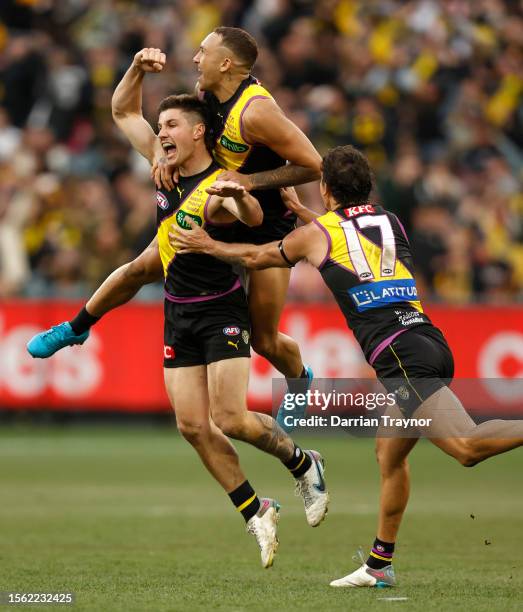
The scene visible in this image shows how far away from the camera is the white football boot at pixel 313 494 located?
835 centimetres

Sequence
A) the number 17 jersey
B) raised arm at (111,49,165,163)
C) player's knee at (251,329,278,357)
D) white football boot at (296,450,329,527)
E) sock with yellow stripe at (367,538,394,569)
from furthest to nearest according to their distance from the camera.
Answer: player's knee at (251,329,278,357)
raised arm at (111,49,165,163)
white football boot at (296,450,329,527)
sock with yellow stripe at (367,538,394,569)
the number 17 jersey

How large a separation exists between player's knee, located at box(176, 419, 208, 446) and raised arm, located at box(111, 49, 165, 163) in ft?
5.76

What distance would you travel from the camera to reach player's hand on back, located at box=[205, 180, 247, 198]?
7434 mm

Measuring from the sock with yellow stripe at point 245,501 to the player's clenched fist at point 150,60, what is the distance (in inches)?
108

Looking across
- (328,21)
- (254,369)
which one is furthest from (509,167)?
(254,369)

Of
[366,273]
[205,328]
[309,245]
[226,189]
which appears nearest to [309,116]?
[205,328]

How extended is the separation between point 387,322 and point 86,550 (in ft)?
9.59

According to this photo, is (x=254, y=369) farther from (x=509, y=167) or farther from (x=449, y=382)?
(x=449, y=382)

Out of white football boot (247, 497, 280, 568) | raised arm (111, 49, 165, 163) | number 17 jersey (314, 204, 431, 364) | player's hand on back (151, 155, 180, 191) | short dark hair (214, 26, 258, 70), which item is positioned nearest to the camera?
number 17 jersey (314, 204, 431, 364)

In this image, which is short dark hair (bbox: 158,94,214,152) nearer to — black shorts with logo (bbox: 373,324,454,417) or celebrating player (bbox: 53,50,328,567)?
celebrating player (bbox: 53,50,328,567)

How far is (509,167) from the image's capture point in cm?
1891

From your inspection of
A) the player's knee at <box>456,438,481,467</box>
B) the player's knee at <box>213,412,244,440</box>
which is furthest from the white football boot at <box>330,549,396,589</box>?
the player's knee at <box>213,412,244,440</box>

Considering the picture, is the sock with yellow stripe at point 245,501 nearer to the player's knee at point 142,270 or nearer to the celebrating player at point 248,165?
the celebrating player at point 248,165

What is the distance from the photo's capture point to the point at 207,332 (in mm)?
8086
